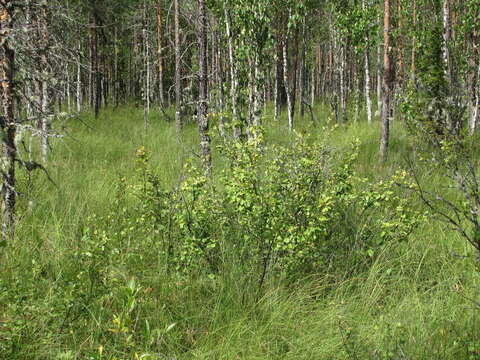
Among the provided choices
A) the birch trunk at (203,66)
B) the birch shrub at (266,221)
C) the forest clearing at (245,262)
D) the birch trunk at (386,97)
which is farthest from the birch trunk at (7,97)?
the birch trunk at (386,97)

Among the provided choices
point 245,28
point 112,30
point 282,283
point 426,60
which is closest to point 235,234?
point 282,283

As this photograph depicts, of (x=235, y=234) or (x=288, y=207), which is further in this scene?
(x=235, y=234)

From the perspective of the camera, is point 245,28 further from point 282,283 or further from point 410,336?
point 410,336

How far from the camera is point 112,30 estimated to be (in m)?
28.0

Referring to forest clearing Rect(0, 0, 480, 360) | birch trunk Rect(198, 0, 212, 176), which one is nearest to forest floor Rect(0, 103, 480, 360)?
forest clearing Rect(0, 0, 480, 360)

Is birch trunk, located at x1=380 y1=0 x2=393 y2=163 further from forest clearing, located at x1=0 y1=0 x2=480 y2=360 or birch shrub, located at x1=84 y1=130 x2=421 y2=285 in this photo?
birch shrub, located at x1=84 y1=130 x2=421 y2=285

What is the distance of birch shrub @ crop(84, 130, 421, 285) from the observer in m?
3.77

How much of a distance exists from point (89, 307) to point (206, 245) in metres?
1.09

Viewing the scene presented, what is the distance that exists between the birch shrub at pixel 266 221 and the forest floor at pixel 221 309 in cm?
18

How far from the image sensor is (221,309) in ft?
11.1

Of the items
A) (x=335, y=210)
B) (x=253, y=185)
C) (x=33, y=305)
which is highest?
(x=253, y=185)

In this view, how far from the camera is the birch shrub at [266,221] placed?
3.77 m

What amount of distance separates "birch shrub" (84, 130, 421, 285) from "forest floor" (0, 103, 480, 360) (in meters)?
0.18

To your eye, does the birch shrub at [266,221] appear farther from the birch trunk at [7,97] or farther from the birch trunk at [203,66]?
the birch trunk at [203,66]
